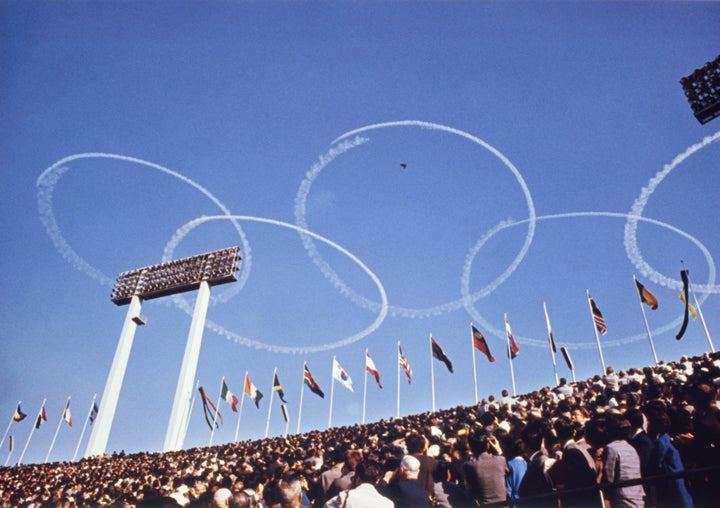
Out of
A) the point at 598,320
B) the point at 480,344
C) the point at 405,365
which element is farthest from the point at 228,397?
the point at 598,320

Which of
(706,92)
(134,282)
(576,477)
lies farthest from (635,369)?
(134,282)

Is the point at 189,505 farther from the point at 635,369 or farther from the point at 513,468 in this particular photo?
the point at 635,369

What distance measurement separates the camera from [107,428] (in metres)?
45.3

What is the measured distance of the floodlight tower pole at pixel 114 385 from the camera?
144 ft

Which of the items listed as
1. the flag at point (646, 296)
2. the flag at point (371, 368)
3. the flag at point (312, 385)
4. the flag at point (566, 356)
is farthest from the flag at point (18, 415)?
the flag at point (646, 296)

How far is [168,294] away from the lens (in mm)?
55188

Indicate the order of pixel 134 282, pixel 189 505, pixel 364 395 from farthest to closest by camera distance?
pixel 134 282, pixel 364 395, pixel 189 505

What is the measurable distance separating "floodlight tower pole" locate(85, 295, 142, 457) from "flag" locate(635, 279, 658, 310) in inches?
1985

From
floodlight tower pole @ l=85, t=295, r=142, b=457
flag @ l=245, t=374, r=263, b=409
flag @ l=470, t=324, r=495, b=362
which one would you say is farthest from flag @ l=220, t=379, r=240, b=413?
flag @ l=470, t=324, r=495, b=362

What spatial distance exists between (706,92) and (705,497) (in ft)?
110

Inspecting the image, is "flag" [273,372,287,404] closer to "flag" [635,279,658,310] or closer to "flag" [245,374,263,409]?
"flag" [245,374,263,409]

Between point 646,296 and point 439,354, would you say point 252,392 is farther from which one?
point 646,296

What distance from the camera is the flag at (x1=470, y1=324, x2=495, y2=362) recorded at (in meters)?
29.9

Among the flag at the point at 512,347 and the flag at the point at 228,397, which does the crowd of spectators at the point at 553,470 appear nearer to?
the flag at the point at 512,347
